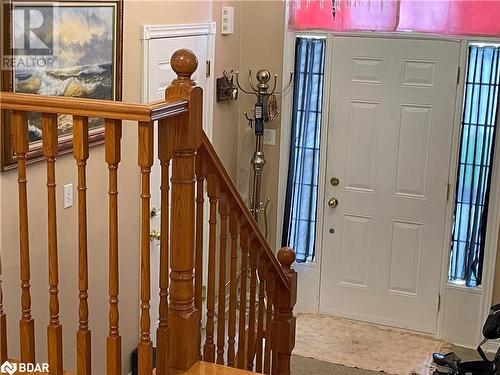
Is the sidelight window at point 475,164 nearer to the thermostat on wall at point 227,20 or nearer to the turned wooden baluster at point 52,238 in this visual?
the thermostat on wall at point 227,20

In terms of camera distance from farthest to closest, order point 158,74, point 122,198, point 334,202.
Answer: point 334,202 → point 158,74 → point 122,198

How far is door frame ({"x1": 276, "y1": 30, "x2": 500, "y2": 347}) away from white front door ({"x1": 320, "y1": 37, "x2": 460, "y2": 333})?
0.04 m

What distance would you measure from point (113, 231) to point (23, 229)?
0.32 m

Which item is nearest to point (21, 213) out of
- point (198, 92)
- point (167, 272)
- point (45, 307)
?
point (167, 272)

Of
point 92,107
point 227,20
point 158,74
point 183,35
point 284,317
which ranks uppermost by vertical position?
point 227,20

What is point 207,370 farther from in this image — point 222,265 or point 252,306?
point 252,306

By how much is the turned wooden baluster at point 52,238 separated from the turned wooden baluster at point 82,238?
77mm

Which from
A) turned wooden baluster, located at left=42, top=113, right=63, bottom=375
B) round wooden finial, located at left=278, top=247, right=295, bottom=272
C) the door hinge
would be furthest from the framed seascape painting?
the door hinge

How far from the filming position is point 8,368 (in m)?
2.49

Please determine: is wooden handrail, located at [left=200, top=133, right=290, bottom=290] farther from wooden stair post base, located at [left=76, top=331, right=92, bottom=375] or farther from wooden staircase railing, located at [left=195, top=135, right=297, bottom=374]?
wooden stair post base, located at [left=76, top=331, right=92, bottom=375]

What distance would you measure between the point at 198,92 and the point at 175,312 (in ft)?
2.40

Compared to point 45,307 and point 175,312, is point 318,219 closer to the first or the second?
point 45,307

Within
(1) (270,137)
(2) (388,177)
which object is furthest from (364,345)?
(1) (270,137)

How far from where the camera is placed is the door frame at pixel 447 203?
5.16 m
